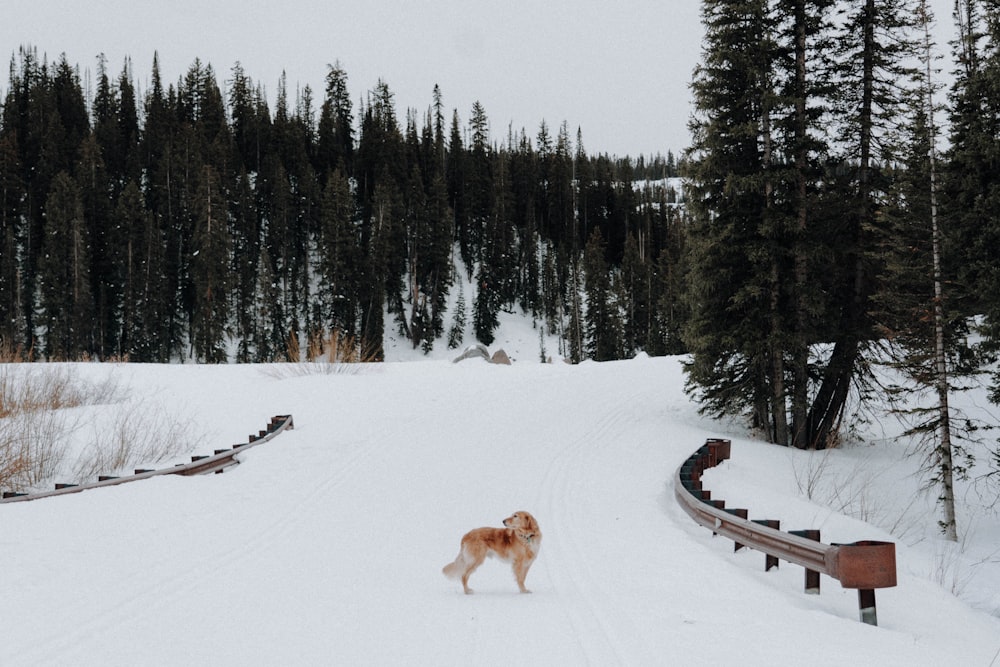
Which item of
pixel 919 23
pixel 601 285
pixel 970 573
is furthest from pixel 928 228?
pixel 601 285

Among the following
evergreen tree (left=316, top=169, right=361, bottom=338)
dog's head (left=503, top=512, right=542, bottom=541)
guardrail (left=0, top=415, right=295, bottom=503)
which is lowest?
guardrail (left=0, top=415, right=295, bottom=503)

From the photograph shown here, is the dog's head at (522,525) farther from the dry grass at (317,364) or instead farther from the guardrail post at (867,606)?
the dry grass at (317,364)

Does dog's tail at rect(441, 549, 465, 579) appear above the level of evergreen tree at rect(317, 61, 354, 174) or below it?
below

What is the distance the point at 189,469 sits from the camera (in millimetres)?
9383

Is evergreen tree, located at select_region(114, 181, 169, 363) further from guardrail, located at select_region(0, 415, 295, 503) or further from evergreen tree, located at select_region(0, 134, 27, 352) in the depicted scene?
guardrail, located at select_region(0, 415, 295, 503)

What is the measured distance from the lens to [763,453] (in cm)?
1404

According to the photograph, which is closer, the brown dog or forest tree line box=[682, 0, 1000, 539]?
the brown dog

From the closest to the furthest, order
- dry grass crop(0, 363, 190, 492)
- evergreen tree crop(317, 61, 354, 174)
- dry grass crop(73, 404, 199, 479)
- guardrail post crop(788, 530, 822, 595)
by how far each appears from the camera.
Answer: guardrail post crop(788, 530, 822, 595)
dry grass crop(0, 363, 190, 492)
dry grass crop(73, 404, 199, 479)
evergreen tree crop(317, 61, 354, 174)

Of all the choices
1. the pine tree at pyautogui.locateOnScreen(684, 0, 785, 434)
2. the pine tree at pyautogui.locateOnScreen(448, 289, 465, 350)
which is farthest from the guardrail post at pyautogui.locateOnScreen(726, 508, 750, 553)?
the pine tree at pyautogui.locateOnScreen(448, 289, 465, 350)

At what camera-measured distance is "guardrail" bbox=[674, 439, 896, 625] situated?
4.47 m

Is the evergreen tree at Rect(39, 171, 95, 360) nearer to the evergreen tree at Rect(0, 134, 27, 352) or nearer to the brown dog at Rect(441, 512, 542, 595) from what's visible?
the evergreen tree at Rect(0, 134, 27, 352)

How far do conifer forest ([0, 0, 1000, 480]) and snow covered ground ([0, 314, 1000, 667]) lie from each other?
3902mm

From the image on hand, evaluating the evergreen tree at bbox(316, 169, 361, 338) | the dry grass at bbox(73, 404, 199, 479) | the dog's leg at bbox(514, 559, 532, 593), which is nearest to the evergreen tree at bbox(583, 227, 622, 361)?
the evergreen tree at bbox(316, 169, 361, 338)

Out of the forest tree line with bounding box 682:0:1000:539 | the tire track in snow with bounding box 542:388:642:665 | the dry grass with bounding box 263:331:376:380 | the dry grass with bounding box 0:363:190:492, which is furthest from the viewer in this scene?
the dry grass with bounding box 263:331:376:380
